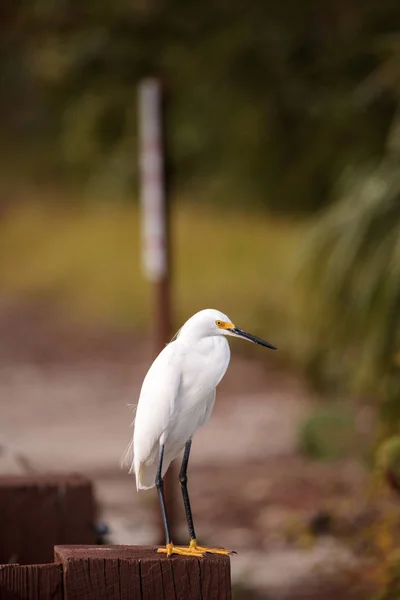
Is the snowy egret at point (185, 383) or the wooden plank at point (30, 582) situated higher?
the snowy egret at point (185, 383)

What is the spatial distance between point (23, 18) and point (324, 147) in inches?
63.0

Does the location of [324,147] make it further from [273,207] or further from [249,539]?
[249,539]

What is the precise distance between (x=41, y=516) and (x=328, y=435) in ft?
14.8

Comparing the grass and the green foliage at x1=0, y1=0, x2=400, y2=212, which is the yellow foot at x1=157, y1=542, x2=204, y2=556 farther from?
the grass

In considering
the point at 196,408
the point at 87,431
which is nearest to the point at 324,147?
the point at 87,431

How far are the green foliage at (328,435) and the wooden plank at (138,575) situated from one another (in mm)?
5043

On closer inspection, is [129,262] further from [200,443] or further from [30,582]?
[30,582]

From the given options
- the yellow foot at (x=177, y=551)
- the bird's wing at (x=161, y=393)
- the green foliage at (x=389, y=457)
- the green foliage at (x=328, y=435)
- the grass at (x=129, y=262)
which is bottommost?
the yellow foot at (x=177, y=551)

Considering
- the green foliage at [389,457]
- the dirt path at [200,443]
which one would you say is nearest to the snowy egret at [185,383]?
the green foliage at [389,457]

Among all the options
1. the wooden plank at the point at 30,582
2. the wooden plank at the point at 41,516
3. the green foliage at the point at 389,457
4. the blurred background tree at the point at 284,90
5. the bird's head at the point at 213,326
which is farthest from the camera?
the blurred background tree at the point at 284,90

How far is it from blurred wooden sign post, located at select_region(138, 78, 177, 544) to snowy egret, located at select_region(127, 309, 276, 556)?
2861 mm

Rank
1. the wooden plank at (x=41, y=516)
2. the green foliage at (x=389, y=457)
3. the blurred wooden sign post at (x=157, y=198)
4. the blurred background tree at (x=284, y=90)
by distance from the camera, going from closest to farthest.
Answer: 1. the wooden plank at (x=41, y=516)
2. the green foliage at (x=389, y=457)
3. the blurred background tree at (x=284, y=90)
4. the blurred wooden sign post at (x=157, y=198)

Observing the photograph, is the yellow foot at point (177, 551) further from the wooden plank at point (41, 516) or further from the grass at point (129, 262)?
the grass at point (129, 262)

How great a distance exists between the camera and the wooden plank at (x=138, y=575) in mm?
1805
